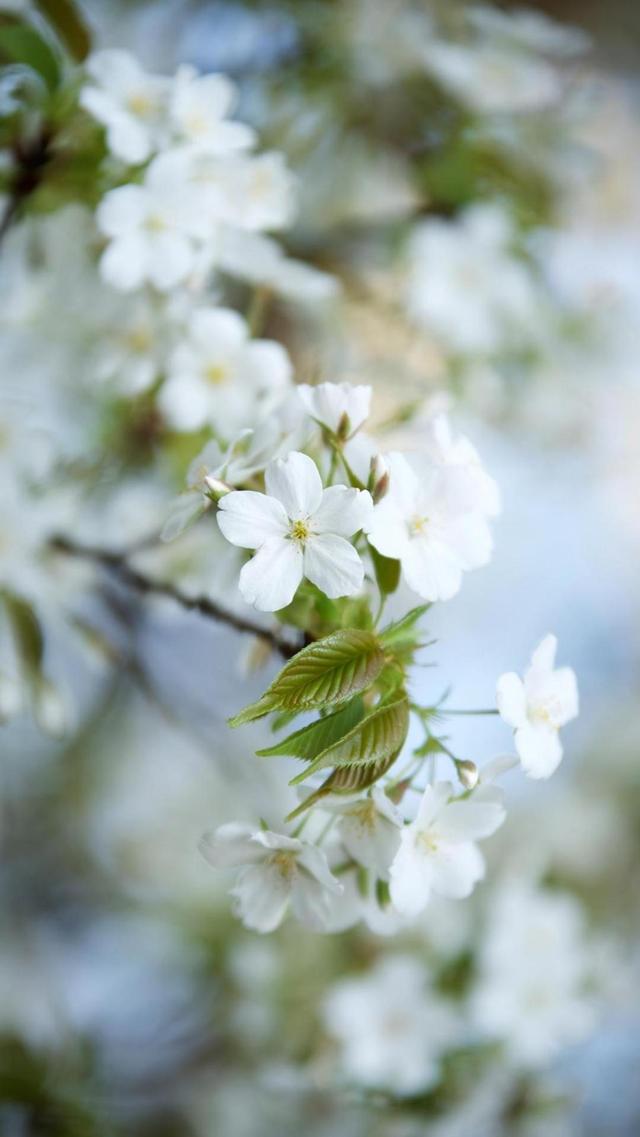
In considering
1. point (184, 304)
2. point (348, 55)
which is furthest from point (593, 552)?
point (184, 304)

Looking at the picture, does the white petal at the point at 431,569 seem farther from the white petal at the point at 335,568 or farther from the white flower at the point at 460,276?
the white flower at the point at 460,276

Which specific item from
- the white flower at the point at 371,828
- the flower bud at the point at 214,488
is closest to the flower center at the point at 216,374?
the flower bud at the point at 214,488

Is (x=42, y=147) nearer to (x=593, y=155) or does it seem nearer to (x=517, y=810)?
(x=593, y=155)

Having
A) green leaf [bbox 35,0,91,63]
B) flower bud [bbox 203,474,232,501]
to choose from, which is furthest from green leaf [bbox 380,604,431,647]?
green leaf [bbox 35,0,91,63]

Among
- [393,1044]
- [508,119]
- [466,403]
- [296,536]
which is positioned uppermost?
[508,119]

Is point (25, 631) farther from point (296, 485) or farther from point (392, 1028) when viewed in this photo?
point (392, 1028)

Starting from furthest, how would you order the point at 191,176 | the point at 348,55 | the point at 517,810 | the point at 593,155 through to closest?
the point at 517,810 < the point at 593,155 < the point at 348,55 < the point at 191,176

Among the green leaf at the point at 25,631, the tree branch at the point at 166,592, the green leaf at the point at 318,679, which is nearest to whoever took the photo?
the green leaf at the point at 318,679

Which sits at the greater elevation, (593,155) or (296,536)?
(593,155)
